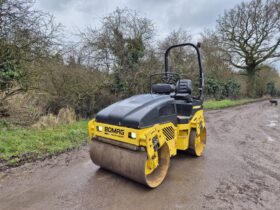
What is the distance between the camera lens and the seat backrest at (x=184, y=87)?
3.59m

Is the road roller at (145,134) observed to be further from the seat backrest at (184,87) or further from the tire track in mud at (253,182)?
the tire track in mud at (253,182)

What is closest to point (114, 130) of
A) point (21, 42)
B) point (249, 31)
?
point (21, 42)

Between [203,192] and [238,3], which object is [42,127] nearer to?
[203,192]

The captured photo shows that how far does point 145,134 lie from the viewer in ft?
8.06

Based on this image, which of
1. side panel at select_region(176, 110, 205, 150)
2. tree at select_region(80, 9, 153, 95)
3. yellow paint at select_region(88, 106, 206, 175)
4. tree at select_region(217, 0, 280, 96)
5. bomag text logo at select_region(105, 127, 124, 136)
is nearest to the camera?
yellow paint at select_region(88, 106, 206, 175)

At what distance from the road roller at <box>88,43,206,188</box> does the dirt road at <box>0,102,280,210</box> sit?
0.24 m

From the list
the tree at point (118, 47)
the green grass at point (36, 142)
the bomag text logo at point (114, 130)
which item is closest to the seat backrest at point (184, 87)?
the bomag text logo at point (114, 130)

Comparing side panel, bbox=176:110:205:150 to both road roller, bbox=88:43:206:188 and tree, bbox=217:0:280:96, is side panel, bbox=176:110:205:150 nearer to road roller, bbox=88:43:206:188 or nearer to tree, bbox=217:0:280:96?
road roller, bbox=88:43:206:188

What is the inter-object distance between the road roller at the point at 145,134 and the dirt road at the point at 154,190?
0.80 feet

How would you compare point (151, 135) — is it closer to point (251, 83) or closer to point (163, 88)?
point (163, 88)

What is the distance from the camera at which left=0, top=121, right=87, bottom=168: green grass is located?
3.61m

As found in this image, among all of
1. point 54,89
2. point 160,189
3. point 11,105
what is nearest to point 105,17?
point 54,89

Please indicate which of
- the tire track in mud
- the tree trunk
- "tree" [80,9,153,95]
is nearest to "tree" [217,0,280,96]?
the tree trunk

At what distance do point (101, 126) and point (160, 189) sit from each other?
117 centimetres
